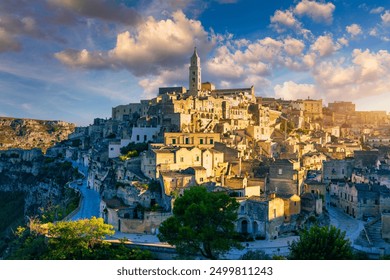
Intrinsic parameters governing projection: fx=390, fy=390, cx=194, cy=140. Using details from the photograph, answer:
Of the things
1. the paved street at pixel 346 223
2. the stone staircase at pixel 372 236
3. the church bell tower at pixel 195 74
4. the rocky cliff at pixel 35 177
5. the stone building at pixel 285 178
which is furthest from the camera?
the church bell tower at pixel 195 74

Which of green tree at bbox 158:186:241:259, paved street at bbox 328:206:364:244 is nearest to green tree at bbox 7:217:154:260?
green tree at bbox 158:186:241:259

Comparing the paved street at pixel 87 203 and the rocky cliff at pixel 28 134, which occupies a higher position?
the rocky cliff at pixel 28 134

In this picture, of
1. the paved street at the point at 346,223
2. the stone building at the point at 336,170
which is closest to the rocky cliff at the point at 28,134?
the stone building at the point at 336,170

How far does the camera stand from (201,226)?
1873 cm

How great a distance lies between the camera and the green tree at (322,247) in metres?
15.3

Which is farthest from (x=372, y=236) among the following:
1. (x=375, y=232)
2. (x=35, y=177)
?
(x=35, y=177)

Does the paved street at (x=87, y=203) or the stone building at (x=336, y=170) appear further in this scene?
the stone building at (x=336, y=170)

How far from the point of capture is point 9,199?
198 feet

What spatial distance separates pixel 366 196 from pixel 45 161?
44.2 metres

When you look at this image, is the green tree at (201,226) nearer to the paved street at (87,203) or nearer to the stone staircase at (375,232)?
the stone staircase at (375,232)

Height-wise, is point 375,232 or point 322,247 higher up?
point 322,247

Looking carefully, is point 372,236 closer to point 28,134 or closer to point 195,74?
point 195,74

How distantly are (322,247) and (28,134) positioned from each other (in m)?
88.8

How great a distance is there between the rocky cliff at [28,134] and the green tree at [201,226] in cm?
7614
